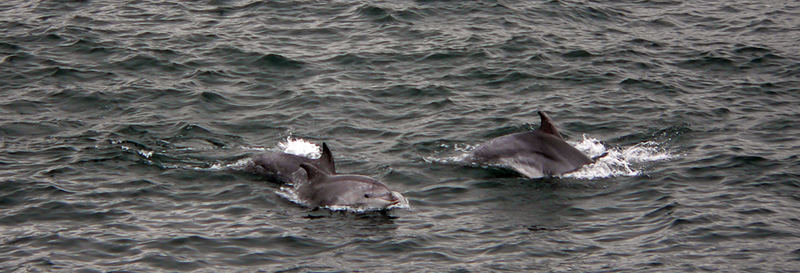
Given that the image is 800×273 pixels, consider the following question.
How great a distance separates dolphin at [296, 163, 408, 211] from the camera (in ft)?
53.9

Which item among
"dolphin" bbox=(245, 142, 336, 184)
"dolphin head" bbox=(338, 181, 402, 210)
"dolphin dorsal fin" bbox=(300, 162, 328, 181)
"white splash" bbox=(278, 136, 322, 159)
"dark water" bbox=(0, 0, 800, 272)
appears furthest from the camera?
"white splash" bbox=(278, 136, 322, 159)

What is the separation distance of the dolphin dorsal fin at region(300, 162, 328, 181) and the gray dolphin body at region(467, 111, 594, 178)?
3.28 metres

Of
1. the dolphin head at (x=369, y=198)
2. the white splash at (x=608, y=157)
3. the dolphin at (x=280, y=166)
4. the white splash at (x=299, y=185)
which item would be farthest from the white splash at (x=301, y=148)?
the dolphin head at (x=369, y=198)

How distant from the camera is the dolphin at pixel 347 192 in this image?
53.9ft

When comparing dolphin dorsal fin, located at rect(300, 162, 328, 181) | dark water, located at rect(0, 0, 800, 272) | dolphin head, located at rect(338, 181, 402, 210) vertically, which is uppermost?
dolphin dorsal fin, located at rect(300, 162, 328, 181)

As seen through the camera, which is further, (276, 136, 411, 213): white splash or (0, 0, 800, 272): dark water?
(276, 136, 411, 213): white splash

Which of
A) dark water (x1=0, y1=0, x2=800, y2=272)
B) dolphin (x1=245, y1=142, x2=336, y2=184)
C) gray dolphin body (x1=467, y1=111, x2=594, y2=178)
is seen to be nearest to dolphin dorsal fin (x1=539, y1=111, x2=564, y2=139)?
gray dolphin body (x1=467, y1=111, x2=594, y2=178)

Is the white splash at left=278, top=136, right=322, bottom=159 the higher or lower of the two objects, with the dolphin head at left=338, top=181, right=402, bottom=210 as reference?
lower

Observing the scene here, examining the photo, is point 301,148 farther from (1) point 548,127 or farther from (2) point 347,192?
(1) point 548,127

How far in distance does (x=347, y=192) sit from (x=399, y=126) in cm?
491

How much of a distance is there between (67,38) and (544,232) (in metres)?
15.9

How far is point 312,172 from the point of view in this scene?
16891mm

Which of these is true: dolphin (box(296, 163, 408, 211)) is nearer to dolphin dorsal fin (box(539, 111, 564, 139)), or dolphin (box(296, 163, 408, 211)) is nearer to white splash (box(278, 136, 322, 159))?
white splash (box(278, 136, 322, 159))

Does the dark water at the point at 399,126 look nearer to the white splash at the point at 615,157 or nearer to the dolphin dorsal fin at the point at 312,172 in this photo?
the white splash at the point at 615,157
